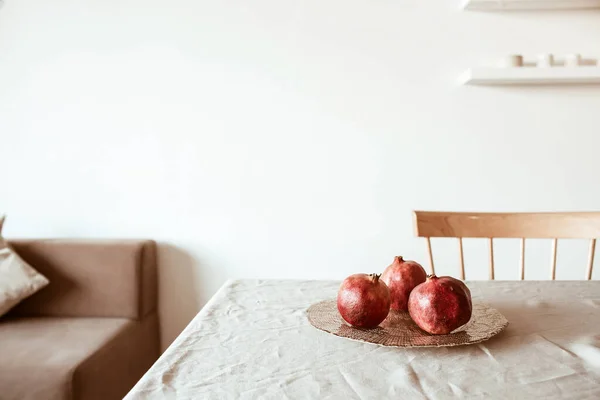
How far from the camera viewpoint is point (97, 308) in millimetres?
2184

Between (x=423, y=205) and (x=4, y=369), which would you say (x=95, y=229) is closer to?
(x=4, y=369)

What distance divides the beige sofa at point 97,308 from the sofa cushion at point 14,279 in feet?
0.31

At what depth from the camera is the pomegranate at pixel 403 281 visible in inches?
37.8

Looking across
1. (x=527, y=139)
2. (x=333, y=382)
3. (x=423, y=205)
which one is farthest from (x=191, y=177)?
(x=333, y=382)

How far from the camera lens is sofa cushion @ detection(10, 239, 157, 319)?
2.18m

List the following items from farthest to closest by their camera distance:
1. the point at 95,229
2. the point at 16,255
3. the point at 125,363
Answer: the point at 95,229
the point at 16,255
the point at 125,363

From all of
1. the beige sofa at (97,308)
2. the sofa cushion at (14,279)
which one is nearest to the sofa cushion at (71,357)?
the beige sofa at (97,308)

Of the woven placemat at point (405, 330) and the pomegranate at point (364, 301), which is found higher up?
the pomegranate at point (364, 301)

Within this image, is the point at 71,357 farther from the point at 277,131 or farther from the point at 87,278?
the point at 277,131

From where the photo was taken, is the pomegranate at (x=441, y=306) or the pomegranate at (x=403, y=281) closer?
the pomegranate at (x=441, y=306)

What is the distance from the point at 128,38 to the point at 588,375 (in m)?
2.15

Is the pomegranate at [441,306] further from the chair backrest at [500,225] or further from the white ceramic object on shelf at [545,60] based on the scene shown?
the white ceramic object on shelf at [545,60]

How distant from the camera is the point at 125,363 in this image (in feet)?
6.47

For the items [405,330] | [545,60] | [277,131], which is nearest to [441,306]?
[405,330]
